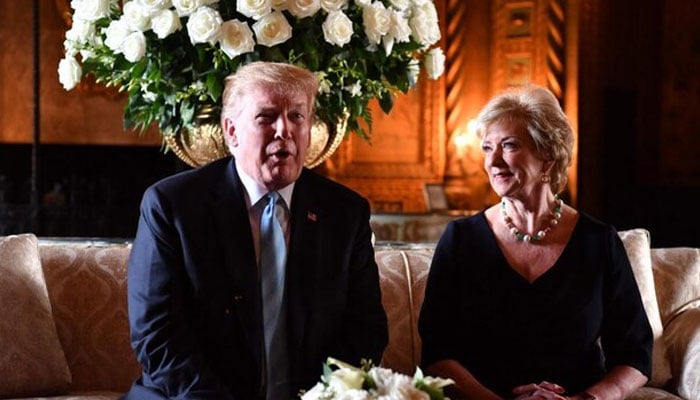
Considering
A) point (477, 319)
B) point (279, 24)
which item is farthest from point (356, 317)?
point (279, 24)

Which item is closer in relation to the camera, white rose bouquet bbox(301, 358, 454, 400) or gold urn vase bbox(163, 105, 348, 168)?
white rose bouquet bbox(301, 358, 454, 400)

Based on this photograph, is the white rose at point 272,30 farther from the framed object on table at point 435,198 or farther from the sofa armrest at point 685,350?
the framed object on table at point 435,198

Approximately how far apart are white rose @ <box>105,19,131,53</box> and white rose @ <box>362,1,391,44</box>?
0.68 meters

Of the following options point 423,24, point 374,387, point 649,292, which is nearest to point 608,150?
point 649,292

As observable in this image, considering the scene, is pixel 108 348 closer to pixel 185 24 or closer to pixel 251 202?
pixel 251 202

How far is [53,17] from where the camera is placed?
364 inches

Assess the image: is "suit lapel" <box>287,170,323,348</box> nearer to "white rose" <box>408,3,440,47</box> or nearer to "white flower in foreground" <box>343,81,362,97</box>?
"white flower in foreground" <box>343,81,362,97</box>

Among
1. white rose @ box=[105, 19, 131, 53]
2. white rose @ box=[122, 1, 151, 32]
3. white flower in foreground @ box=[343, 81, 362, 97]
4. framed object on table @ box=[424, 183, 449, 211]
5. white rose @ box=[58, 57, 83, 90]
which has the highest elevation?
white rose @ box=[122, 1, 151, 32]

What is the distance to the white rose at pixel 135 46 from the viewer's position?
2.79 metres

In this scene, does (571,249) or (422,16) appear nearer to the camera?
(571,249)

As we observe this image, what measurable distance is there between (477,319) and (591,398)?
0.36 m

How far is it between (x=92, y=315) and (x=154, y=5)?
0.97 m

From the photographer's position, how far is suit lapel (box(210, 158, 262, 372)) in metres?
2.45

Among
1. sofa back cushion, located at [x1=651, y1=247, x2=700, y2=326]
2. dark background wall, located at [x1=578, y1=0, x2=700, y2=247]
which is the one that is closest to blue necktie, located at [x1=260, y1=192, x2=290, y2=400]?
sofa back cushion, located at [x1=651, y1=247, x2=700, y2=326]
